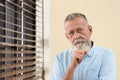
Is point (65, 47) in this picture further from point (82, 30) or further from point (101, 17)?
point (82, 30)

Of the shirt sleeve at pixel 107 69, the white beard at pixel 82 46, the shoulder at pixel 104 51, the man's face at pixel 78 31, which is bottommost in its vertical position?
the shirt sleeve at pixel 107 69

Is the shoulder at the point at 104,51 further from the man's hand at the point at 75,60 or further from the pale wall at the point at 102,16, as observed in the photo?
the pale wall at the point at 102,16

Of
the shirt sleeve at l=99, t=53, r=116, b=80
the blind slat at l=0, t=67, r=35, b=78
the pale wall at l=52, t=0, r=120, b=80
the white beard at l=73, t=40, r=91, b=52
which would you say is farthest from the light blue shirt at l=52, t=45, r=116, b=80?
the pale wall at l=52, t=0, r=120, b=80

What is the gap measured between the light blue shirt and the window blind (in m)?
0.35

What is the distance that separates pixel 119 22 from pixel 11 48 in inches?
46.4

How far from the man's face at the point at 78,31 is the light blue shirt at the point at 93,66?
0.49ft

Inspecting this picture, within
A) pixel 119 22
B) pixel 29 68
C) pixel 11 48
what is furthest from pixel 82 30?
pixel 119 22

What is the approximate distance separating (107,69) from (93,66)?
0.34 ft

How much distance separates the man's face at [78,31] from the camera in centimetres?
152

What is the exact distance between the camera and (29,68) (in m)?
2.12

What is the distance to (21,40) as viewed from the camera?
6.75 feet

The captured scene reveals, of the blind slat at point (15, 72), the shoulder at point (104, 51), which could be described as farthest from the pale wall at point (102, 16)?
the shoulder at point (104, 51)

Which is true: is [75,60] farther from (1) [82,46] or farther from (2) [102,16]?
(2) [102,16]

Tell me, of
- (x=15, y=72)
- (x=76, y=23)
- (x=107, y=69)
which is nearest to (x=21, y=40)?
(x=15, y=72)
